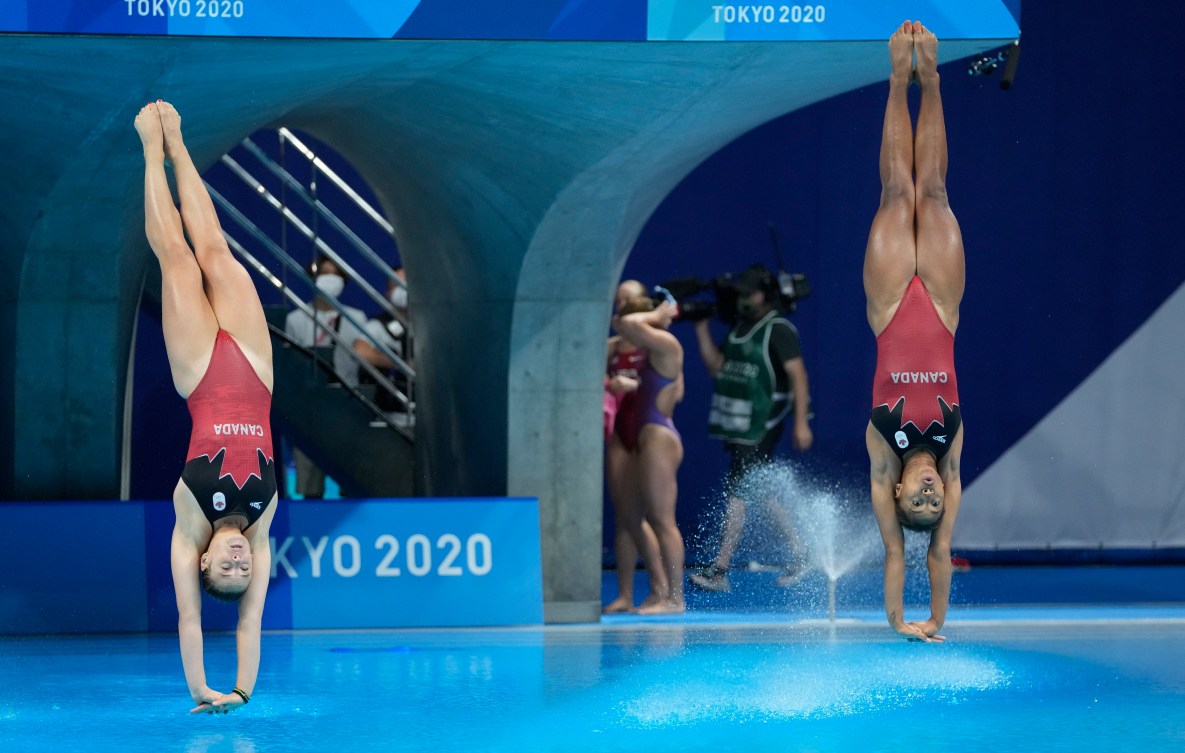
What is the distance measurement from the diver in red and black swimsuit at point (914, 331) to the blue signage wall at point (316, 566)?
2.77 metres

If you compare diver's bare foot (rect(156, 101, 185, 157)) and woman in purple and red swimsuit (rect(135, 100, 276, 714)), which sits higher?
diver's bare foot (rect(156, 101, 185, 157))

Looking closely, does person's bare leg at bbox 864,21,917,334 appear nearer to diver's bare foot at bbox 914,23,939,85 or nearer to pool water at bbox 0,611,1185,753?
diver's bare foot at bbox 914,23,939,85

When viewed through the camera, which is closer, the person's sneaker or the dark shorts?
the dark shorts

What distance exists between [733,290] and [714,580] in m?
1.98

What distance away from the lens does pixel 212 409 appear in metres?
6.41

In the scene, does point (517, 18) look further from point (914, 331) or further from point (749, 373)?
point (749, 373)

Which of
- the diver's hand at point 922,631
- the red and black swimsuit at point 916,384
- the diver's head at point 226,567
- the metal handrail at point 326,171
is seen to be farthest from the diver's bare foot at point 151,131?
the metal handrail at point 326,171

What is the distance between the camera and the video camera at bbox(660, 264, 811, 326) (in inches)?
409

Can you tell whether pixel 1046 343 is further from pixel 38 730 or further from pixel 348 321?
pixel 38 730

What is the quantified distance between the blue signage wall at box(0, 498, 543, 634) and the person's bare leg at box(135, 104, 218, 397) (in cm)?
251

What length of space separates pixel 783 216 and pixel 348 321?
361 cm

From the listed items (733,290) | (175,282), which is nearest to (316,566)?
(175,282)

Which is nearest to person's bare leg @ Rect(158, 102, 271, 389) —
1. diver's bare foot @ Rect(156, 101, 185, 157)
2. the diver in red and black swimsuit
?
diver's bare foot @ Rect(156, 101, 185, 157)

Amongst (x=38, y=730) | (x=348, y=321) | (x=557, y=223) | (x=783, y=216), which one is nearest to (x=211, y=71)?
(x=557, y=223)
